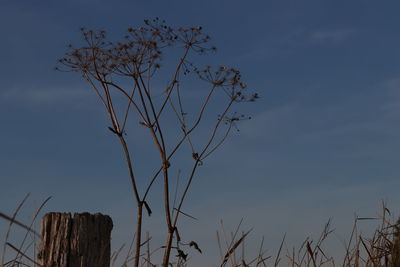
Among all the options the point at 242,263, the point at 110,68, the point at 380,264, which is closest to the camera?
the point at 242,263

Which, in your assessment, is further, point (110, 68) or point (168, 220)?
point (110, 68)

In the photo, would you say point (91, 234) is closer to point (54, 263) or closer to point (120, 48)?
point (54, 263)

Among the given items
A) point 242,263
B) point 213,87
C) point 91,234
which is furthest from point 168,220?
point 213,87

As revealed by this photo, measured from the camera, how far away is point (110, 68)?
549 cm

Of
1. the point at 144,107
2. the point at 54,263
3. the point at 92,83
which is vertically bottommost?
the point at 54,263

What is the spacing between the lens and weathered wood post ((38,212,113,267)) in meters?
3.75

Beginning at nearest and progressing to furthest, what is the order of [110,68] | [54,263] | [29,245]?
[54,263] < [29,245] < [110,68]

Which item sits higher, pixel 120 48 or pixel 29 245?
pixel 120 48

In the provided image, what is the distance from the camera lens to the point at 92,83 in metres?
5.62

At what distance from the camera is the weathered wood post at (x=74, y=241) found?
3754 millimetres

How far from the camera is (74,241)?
3.76 metres

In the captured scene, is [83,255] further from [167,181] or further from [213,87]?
[213,87]

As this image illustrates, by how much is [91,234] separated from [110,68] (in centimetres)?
218

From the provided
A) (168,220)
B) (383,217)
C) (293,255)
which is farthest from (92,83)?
(383,217)
